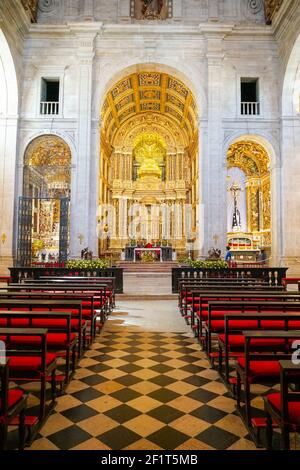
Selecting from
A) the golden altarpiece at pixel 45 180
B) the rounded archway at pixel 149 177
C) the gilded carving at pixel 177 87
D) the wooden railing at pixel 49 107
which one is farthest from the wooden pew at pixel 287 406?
the rounded archway at pixel 149 177

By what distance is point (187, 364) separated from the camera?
446 cm

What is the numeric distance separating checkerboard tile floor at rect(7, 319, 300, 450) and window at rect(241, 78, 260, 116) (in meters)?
14.0

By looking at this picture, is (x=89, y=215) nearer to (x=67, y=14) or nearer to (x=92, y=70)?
(x=92, y=70)

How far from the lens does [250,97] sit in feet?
55.6

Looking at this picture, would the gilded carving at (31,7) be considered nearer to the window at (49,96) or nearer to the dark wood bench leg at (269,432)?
the window at (49,96)

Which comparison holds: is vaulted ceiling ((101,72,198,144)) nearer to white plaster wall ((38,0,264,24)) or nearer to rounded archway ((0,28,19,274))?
white plaster wall ((38,0,264,24))

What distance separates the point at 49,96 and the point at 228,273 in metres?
12.7

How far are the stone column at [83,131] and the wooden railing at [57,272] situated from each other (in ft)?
14.3

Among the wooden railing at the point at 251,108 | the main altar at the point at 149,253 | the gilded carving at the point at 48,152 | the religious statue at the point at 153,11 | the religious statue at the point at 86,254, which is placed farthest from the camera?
the main altar at the point at 149,253

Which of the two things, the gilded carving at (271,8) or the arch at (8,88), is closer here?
the arch at (8,88)

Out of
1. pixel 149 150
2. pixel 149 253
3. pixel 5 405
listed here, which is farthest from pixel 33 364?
pixel 149 150

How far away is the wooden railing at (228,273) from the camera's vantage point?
10508mm

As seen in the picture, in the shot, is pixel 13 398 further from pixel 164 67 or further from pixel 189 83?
pixel 164 67

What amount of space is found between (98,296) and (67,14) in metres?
15.1
